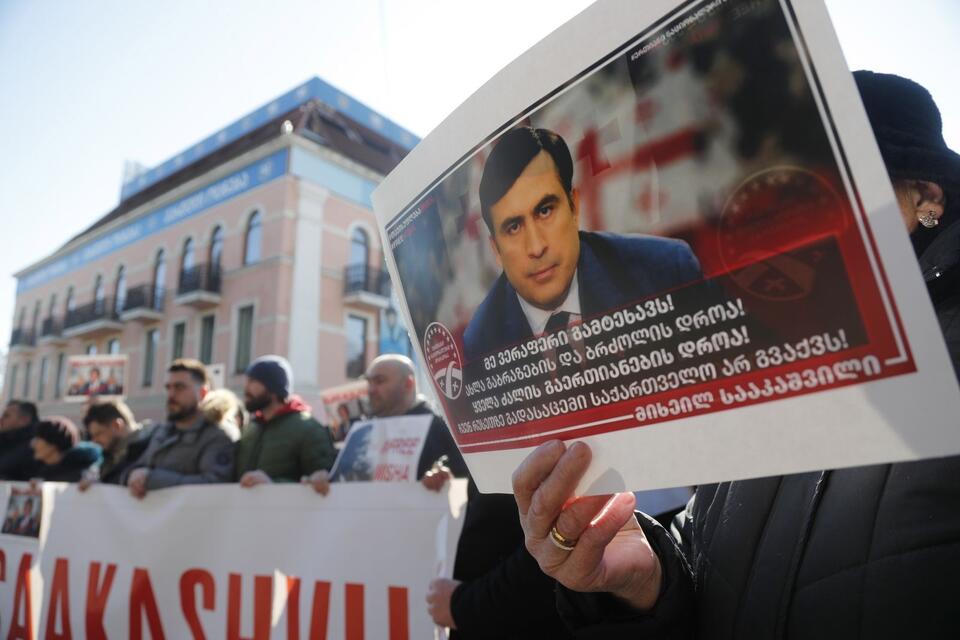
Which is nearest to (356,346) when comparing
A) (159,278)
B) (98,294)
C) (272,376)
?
(159,278)

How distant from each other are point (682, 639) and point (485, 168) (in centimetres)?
81

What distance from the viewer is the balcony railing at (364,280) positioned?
16844 mm

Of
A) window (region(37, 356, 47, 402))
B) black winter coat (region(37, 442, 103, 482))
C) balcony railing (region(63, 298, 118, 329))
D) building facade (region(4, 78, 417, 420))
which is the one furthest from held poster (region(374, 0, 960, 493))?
window (region(37, 356, 47, 402))

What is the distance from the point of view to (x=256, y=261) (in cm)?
1653

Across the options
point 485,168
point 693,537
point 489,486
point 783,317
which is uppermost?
point 485,168

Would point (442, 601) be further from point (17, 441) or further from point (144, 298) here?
point (144, 298)

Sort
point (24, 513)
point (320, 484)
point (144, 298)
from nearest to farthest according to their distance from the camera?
1. point (320, 484)
2. point (24, 513)
3. point (144, 298)

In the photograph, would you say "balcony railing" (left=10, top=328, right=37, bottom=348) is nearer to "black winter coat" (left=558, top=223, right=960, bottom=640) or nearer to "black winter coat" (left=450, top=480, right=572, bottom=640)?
"black winter coat" (left=450, top=480, right=572, bottom=640)

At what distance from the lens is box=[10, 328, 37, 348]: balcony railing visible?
942 inches

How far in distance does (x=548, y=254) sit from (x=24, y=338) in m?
30.0

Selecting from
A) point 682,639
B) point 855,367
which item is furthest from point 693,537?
point 855,367

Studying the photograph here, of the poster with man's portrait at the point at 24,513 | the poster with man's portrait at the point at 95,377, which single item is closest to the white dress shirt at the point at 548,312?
the poster with man's portrait at the point at 24,513

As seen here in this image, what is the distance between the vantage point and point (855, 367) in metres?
0.52

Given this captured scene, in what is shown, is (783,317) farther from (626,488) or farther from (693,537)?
(693,537)
